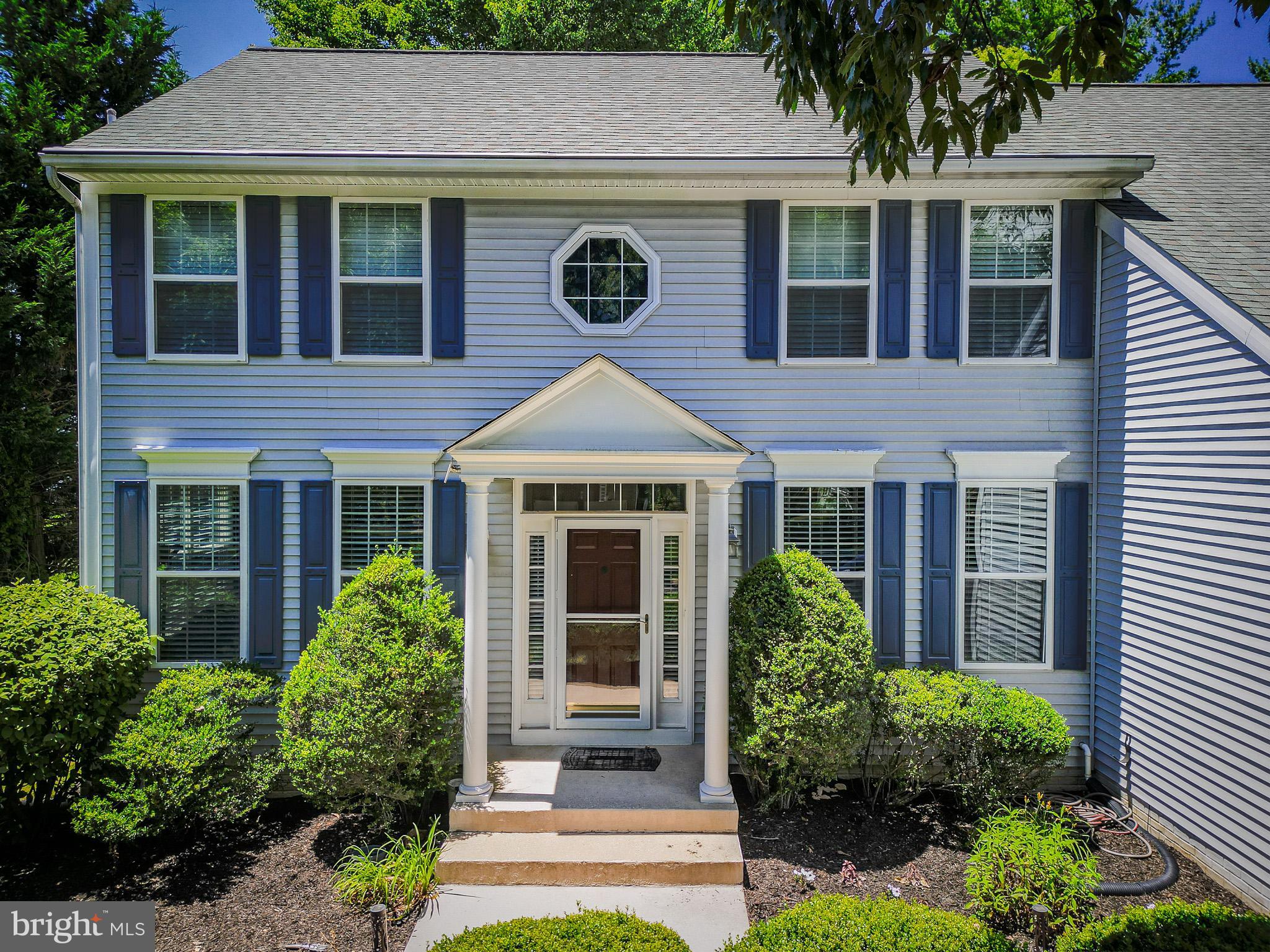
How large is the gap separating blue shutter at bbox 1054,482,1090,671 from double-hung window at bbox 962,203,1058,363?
1.39 meters

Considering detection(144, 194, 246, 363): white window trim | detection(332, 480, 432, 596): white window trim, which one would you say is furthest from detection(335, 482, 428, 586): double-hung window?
detection(144, 194, 246, 363): white window trim

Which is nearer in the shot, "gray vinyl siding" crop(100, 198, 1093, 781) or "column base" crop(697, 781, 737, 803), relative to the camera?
"column base" crop(697, 781, 737, 803)

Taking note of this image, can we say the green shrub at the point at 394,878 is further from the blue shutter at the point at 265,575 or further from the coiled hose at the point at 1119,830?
the coiled hose at the point at 1119,830

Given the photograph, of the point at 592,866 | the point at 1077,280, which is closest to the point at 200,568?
the point at 592,866

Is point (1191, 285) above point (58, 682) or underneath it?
above

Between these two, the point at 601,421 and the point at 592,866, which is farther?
the point at 601,421

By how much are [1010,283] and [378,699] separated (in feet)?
22.3

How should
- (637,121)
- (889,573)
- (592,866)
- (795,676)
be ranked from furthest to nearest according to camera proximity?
Answer: 1. (637,121)
2. (889,573)
3. (795,676)
4. (592,866)

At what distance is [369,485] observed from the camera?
647 centimetres

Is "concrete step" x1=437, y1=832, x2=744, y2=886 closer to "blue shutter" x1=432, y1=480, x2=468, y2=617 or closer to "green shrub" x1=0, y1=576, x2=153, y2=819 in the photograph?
"blue shutter" x1=432, y1=480, x2=468, y2=617

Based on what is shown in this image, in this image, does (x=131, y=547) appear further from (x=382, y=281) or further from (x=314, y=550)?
(x=382, y=281)

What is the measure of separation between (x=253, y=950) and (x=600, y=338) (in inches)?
209

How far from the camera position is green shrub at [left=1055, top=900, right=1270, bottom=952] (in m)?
3.19

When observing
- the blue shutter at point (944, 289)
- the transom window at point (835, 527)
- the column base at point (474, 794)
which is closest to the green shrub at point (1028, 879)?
the transom window at point (835, 527)
